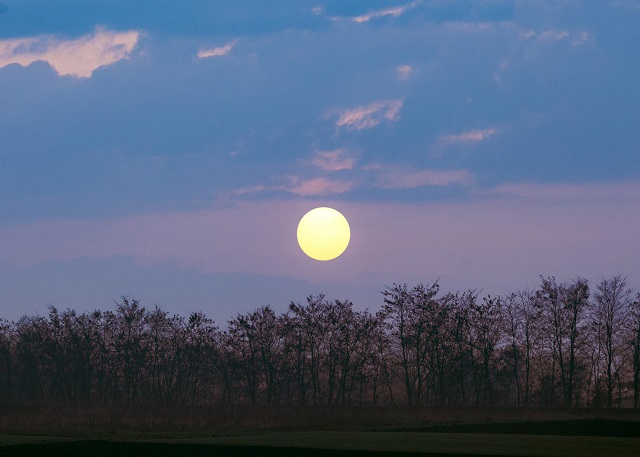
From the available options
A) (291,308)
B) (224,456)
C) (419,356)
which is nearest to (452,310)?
(419,356)

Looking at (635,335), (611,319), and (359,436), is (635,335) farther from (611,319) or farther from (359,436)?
(359,436)

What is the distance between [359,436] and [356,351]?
163 ft

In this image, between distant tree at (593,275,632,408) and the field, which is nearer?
the field

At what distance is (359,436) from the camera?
37125 mm

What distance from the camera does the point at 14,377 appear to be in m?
104

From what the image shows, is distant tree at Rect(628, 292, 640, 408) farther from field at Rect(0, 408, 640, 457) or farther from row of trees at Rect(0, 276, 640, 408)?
field at Rect(0, 408, 640, 457)

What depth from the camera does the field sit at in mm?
28234

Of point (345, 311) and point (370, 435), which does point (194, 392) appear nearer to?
point (345, 311)

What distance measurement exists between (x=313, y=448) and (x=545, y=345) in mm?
56922

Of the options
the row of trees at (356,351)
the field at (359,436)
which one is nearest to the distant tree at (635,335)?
the row of trees at (356,351)

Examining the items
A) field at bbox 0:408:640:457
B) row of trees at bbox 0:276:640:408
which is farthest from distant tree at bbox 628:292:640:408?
field at bbox 0:408:640:457

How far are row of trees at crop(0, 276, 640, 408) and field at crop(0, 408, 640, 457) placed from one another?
24370 millimetres

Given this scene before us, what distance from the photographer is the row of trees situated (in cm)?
8006

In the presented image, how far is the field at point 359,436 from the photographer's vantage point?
1112 inches
